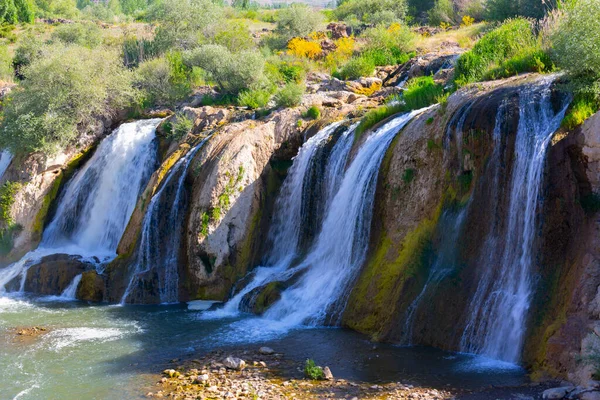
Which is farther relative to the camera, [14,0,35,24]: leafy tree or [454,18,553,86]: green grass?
[14,0,35,24]: leafy tree

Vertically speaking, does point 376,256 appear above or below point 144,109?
below

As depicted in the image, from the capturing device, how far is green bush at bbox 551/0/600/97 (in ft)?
37.8

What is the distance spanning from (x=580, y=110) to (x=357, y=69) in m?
15.4

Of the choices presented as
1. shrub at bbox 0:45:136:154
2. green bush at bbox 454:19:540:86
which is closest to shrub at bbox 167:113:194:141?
shrub at bbox 0:45:136:154

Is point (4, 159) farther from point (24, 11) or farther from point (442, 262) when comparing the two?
point (24, 11)

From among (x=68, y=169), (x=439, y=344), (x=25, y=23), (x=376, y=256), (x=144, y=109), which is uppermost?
(x=25, y=23)

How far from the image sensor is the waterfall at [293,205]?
15.7m

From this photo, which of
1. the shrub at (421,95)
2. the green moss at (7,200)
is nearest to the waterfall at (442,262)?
the shrub at (421,95)

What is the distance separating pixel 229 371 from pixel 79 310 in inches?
273

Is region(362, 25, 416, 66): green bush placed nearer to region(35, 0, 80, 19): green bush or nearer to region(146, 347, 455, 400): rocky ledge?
region(146, 347, 455, 400): rocky ledge

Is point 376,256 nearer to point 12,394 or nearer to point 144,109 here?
point 12,394

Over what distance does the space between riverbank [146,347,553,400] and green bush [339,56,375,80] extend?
16640 millimetres

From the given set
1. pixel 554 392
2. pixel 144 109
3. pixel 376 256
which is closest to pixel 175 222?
pixel 376 256

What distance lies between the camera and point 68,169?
77.6 ft
